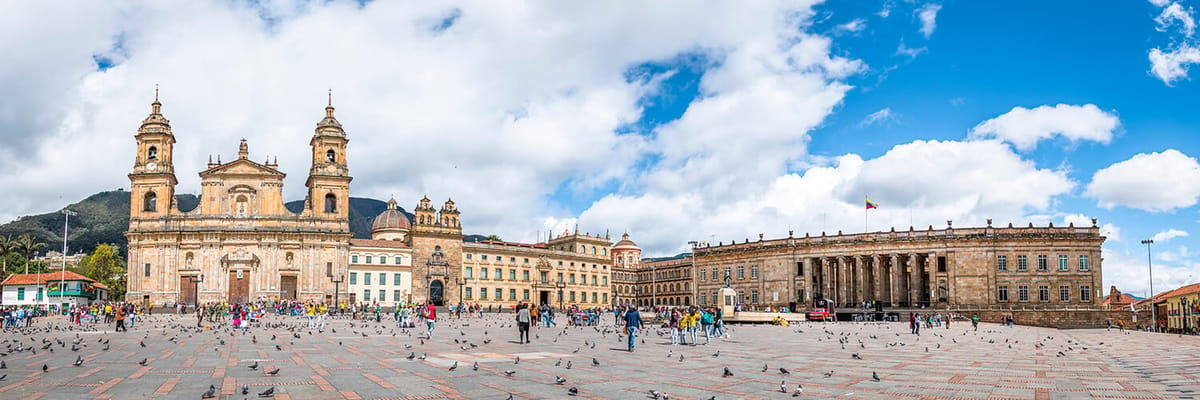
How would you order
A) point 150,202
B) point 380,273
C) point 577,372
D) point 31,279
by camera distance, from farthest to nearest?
point 380,273 < point 150,202 < point 31,279 < point 577,372

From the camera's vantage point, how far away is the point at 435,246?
303ft

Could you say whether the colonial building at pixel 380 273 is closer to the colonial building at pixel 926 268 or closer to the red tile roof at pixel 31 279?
the red tile roof at pixel 31 279

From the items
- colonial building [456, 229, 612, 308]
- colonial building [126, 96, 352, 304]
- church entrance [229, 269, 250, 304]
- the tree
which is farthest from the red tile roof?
colonial building [456, 229, 612, 308]

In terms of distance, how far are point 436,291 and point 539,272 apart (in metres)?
15.8

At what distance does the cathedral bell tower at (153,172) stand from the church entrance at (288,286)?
41.1ft

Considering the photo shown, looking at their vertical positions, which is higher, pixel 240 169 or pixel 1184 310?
pixel 240 169

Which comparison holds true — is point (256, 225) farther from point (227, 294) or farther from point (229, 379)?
point (229, 379)

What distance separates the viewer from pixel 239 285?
262ft

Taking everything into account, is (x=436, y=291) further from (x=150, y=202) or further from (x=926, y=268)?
(x=926, y=268)

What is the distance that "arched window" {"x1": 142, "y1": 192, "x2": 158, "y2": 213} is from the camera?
80281mm

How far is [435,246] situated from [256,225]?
19135mm

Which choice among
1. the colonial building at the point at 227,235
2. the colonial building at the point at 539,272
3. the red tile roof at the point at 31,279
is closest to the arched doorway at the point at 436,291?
the colonial building at the point at 539,272

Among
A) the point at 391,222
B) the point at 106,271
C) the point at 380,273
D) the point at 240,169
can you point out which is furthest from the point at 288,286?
the point at 106,271

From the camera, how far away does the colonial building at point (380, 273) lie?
3388 inches
